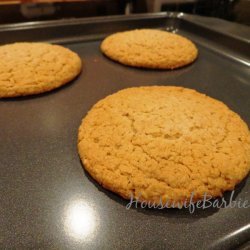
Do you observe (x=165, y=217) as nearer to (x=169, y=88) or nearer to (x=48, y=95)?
(x=169, y=88)

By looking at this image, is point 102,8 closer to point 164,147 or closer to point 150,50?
point 150,50

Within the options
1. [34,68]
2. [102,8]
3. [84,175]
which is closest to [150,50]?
[34,68]

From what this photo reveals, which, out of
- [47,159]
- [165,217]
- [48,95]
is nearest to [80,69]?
[48,95]

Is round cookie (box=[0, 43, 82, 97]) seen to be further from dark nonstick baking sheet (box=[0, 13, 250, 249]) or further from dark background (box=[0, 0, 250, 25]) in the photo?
dark background (box=[0, 0, 250, 25])

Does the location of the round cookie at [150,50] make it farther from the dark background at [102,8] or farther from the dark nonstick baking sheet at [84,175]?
the dark background at [102,8]

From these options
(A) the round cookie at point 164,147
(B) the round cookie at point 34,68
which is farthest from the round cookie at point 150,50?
(A) the round cookie at point 164,147

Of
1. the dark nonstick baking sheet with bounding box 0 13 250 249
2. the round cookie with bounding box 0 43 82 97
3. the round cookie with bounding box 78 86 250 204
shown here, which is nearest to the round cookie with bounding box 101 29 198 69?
the dark nonstick baking sheet with bounding box 0 13 250 249
